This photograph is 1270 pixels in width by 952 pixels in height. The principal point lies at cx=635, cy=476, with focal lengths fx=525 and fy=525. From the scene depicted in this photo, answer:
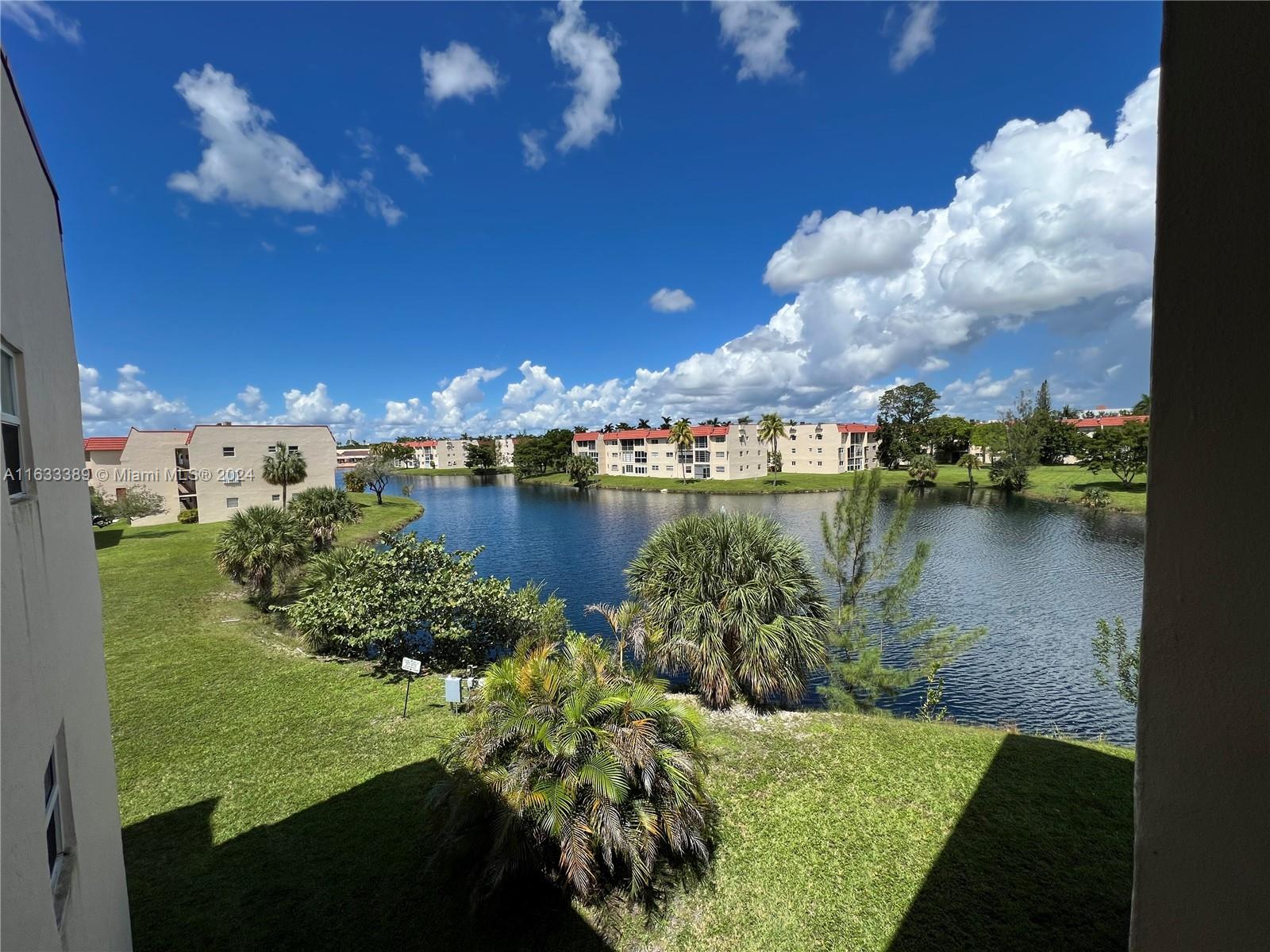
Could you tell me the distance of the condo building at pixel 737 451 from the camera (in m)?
75.1

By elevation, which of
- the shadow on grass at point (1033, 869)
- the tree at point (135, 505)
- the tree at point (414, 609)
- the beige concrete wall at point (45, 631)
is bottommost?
the shadow on grass at point (1033, 869)

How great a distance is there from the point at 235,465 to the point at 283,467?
3.51 metres

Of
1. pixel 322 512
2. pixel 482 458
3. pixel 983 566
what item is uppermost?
pixel 482 458

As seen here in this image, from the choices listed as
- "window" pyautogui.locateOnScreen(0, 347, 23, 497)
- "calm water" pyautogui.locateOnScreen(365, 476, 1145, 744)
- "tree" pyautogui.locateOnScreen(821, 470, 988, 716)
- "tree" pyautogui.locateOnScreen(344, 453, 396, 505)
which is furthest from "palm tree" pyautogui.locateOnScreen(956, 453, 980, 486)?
"window" pyautogui.locateOnScreen(0, 347, 23, 497)

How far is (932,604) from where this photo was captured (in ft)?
75.0

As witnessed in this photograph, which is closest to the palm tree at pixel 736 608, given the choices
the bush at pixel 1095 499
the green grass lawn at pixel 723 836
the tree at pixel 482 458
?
the green grass lawn at pixel 723 836

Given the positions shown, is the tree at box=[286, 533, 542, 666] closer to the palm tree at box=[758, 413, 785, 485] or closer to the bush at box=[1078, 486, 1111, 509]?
the bush at box=[1078, 486, 1111, 509]

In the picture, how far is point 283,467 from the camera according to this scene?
38.2 m

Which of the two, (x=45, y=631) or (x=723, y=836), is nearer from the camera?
(x=45, y=631)

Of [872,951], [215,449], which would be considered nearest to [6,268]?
[872,951]

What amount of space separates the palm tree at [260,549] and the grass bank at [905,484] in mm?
43073

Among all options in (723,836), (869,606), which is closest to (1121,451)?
(869,606)

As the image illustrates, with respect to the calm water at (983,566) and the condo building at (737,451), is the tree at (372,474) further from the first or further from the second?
the condo building at (737,451)

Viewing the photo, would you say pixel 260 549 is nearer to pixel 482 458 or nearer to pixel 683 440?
pixel 683 440
